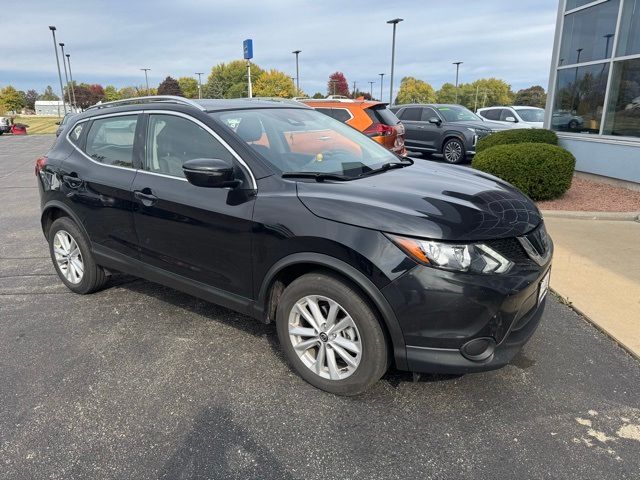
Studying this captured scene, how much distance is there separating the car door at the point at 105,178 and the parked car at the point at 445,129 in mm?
10405

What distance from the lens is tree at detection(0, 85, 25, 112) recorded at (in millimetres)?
83375

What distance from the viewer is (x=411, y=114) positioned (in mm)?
14578

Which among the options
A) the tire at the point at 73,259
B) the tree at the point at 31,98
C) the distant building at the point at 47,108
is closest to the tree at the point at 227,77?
the distant building at the point at 47,108

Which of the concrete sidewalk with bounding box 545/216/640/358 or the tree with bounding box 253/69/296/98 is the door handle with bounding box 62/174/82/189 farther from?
the tree with bounding box 253/69/296/98

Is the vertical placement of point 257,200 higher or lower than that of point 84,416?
higher

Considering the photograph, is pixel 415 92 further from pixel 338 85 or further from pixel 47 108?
pixel 47 108

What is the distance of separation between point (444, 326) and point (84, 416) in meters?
2.04

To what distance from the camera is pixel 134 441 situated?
8.09 ft

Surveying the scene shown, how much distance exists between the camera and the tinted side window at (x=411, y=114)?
1440 cm

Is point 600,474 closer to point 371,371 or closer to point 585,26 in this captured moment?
point 371,371

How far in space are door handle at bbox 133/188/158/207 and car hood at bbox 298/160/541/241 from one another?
1195 millimetres

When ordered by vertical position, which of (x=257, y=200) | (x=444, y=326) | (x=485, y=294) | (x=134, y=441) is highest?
(x=257, y=200)

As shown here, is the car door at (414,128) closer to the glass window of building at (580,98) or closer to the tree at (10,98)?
the glass window of building at (580,98)

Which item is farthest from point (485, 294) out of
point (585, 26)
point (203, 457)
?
point (585, 26)
